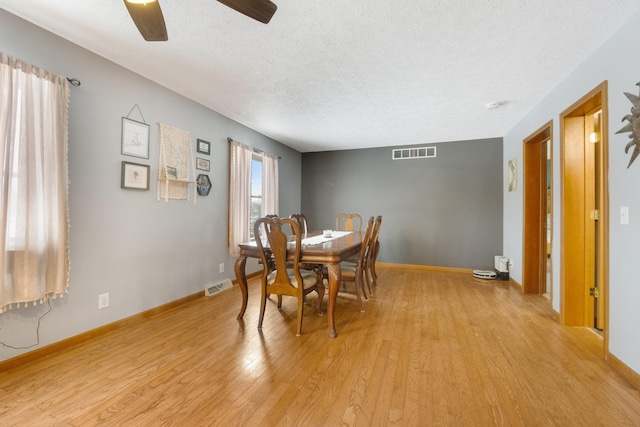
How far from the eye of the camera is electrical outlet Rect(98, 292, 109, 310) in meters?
2.35

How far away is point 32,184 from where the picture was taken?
74.0 inches

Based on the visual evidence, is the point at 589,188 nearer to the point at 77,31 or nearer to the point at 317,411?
the point at 317,411

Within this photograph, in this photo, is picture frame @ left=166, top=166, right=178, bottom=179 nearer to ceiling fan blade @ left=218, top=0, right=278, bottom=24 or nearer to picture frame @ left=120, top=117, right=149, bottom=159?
picture frame @ left=120, top=117, right=149, bottom=159

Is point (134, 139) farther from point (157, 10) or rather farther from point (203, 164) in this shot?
point (157, 10)

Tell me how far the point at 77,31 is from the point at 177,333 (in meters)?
2.49

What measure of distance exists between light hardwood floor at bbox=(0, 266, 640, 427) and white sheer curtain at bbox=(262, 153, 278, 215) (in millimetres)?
2300

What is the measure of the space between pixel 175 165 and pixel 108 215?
0.88m

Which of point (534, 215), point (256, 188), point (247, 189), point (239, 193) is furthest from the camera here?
point (256, 188)

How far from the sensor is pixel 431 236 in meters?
5.07

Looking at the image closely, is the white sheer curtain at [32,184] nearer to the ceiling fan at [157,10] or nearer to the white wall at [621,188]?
the ceiling fan at [157,10]

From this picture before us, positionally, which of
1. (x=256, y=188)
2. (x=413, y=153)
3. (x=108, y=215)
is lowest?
(x=108, y=215)

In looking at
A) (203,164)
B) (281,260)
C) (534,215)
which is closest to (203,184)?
(203,164)

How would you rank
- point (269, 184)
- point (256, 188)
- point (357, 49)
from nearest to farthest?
point (357, 49) → point (256, 188) → point (269, 184)

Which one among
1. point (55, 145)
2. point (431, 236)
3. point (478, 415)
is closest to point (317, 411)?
point (478, 415)
